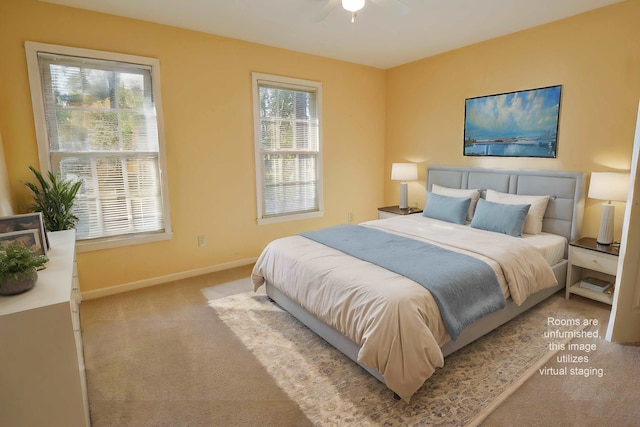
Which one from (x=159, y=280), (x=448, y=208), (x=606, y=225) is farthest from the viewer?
(x=448, y=208)

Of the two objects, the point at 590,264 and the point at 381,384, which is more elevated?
the point at 590,264

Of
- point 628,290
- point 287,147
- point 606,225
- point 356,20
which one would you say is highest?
point 356,20

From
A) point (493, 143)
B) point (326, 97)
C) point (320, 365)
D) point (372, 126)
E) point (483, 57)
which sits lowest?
point (320, 365)

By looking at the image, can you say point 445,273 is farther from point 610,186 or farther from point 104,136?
point 104,136

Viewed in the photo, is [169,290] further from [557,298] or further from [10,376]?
[557,298]

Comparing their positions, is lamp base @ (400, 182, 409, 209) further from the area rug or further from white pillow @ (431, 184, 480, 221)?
the area rug

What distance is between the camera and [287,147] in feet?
14.6

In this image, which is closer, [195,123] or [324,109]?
[195,123]

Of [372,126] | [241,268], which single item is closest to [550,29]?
[372,126]

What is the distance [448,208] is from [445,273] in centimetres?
180

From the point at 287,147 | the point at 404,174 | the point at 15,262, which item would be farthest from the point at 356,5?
the point at 404,174

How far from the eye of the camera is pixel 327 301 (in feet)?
7.57

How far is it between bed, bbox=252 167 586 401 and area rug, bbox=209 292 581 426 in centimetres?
10

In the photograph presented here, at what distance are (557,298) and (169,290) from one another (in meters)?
3.85
